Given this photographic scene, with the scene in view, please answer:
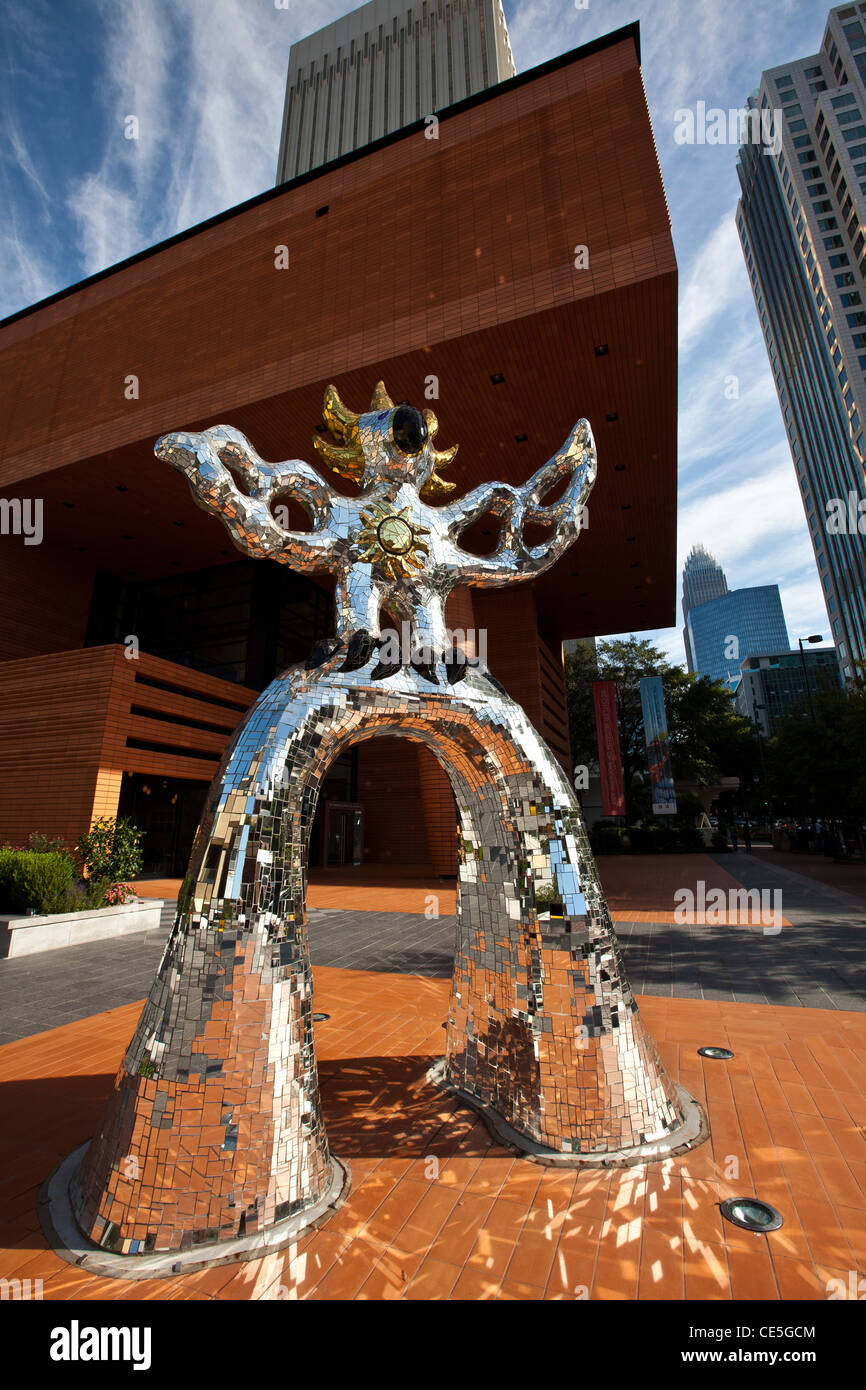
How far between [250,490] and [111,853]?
33.2ft

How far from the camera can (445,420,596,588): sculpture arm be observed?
356cm

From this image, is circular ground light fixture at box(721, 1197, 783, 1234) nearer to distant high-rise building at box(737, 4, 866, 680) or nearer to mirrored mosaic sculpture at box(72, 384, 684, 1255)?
mirrored mosaic sculpture at box(72, 384, 684, 1255)

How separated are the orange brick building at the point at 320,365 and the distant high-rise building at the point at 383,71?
18779mm

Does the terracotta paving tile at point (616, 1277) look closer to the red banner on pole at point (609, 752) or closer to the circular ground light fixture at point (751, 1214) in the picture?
the circular ground light fixture at point (751, 1214)

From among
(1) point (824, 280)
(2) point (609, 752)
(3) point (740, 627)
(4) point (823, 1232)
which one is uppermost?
(3) point (740, 627)

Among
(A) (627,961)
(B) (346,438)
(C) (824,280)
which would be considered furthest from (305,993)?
(C) (824,280)

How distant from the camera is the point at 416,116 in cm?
2688

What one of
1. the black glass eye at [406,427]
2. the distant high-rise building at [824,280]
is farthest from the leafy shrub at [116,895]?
the distant high-rise building at [824,280]

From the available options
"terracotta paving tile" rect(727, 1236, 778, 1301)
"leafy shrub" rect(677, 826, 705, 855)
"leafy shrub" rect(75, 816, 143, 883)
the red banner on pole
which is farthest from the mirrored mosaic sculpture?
"leafy shrub" rect(677, 826, 705, 855)

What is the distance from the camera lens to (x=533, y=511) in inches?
145

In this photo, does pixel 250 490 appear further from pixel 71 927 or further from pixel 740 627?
pixel 740 627
